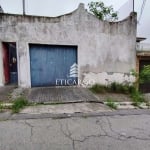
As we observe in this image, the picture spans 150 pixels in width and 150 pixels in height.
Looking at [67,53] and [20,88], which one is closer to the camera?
[20,88]

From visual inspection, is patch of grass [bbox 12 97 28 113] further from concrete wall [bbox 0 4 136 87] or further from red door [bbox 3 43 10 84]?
red door [bbox 3 43 10 84]

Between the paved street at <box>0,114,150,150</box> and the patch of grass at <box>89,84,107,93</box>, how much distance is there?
340 cm

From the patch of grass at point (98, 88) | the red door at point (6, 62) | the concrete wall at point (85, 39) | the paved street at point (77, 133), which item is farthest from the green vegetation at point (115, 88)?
the red door at point (6, 62)

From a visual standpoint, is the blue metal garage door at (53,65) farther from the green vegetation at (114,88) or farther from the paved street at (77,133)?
the paved street at (77,133)

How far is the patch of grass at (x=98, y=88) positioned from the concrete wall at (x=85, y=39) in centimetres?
36

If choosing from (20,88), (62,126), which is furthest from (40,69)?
Answer: (62,126)

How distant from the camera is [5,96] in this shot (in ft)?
21.6

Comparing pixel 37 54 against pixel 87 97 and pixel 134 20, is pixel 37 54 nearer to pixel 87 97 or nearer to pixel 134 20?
pixel 87 97

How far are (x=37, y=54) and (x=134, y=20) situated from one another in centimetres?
591

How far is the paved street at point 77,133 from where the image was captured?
3.07m

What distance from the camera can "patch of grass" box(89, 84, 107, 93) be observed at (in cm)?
818

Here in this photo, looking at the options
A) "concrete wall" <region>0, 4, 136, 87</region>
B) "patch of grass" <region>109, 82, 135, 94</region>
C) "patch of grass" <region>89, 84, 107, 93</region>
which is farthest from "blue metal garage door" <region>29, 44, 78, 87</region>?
"patch of grass" <region>109, 82, 135, 94</region>

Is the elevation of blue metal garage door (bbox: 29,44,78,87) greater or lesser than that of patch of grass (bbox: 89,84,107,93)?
greater

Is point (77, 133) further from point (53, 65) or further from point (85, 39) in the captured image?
point (85, 39)
